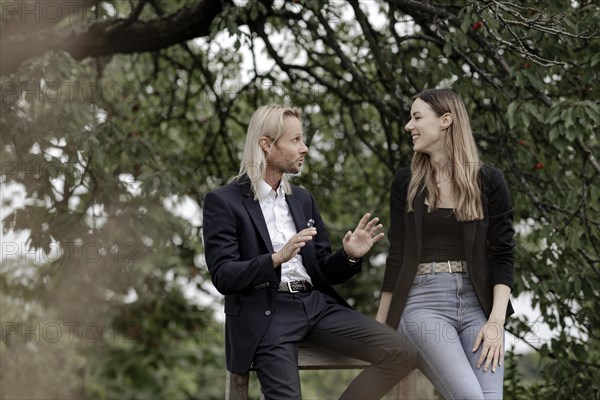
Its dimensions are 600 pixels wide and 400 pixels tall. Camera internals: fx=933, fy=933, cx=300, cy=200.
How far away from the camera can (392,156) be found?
6969 mm

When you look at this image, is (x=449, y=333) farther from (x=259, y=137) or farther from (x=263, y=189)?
(x=259, y=137)

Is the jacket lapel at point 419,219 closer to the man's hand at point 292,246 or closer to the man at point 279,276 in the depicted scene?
the man at point 279,276

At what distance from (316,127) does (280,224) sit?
3.98m

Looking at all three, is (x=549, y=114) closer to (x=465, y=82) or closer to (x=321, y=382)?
(x=465, y=82)

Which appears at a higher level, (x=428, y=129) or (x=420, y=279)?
(x=428, y=129)

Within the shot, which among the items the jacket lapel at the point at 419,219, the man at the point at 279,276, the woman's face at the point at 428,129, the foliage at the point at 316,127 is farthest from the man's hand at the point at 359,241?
the foliage at the point at 316,127

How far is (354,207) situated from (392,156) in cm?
82

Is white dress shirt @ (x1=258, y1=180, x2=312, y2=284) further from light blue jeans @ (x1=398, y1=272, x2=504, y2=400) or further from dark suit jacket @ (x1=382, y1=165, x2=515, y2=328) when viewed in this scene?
light blue jeans @ (x1=398, y1=272, x2=504, y2=400)

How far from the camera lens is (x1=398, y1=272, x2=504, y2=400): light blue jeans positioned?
12.2ft

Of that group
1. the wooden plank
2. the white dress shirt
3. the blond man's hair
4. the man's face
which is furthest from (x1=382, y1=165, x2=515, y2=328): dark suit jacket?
the blond man's hair

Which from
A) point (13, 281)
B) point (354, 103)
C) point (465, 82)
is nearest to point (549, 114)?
point (465, 82)

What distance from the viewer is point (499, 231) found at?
Answer: 13.3 ft

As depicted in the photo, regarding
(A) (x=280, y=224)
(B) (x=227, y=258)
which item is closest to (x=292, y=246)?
(B) (x=227, y=258)

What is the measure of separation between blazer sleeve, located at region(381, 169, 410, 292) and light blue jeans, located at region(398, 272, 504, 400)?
0.13 meters
